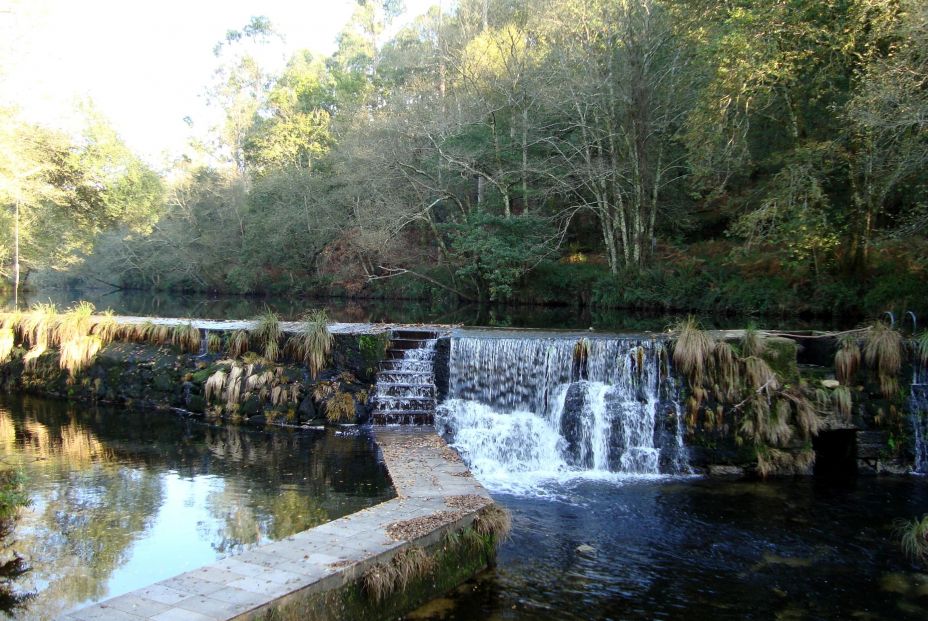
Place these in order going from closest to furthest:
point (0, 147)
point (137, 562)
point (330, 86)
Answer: point (137, 562) → point (0, 147) → point (330, 86)

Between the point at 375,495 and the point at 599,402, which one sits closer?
the point at 375,495

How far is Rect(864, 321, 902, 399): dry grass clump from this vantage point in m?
10.1

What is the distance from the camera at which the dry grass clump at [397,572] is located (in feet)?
15.5

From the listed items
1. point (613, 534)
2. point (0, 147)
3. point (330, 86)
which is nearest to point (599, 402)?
point (613, 534)

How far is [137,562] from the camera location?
5688 mm

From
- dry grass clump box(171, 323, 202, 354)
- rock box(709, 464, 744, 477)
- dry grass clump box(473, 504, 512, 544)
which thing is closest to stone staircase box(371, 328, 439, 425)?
dry grass clump box(171, 323, 202, 354)

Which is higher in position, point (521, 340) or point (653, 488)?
point (521, 340)

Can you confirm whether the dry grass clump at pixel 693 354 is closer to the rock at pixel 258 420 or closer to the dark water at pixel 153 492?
the dark water at pixel 153 492

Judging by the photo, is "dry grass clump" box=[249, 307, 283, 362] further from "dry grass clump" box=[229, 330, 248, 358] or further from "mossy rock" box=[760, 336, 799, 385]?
"mossy rock" box=[760, 336, 799, 385]

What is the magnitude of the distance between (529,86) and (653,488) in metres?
17.7

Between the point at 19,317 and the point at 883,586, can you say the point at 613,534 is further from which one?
the point at 19,317

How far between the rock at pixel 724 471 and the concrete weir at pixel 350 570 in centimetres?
435

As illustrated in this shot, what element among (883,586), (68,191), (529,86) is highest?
(529,86)

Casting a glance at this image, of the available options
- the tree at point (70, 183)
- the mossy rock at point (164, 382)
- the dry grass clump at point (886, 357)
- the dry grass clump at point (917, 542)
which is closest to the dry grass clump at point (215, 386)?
the mossy rock at point (164, 382)
